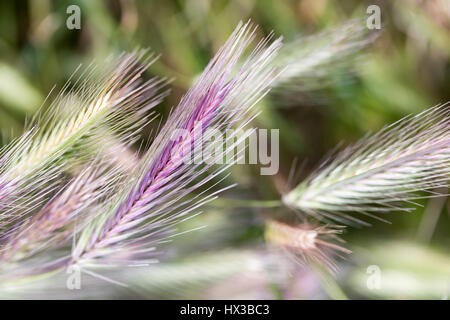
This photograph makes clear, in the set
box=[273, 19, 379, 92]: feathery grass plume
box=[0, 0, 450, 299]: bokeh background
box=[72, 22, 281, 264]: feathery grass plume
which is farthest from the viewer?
box=[0, 0, 450, 299]: bokeh background

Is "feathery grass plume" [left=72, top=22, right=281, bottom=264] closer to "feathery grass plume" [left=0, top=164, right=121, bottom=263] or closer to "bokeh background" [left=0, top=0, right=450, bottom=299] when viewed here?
"feathery grass plume" [left=0, top=164, right=121, bottom=263]

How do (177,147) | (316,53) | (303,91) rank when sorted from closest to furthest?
(177,147)
(316,53)
(303,91)

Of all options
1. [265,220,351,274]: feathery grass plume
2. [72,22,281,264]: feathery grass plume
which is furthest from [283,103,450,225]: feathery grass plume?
[72,22,281,264]: feathery grass plume

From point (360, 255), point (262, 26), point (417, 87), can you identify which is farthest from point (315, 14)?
point (360, 255)

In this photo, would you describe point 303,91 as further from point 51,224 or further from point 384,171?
point 51,224

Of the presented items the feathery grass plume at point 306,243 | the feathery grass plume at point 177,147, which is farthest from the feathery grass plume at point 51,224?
the feathery grass plume at point 306,243

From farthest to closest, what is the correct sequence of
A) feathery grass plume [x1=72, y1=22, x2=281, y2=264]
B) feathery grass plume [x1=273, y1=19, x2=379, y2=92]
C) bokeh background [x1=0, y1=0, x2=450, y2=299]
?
bokeh background [x1=0, y1=0, x2=450, y2=299]
feathery grass plume [x1=273, y1=19, x2=379, y2=92]
feathery grass plume [x1=72, y1=22, x2=281, y2=264]

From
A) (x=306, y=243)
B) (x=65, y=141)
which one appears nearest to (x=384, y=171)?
(x=306, y=243)

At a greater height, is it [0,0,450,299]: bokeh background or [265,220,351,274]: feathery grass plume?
[0,0,450,299]: bokeh background
